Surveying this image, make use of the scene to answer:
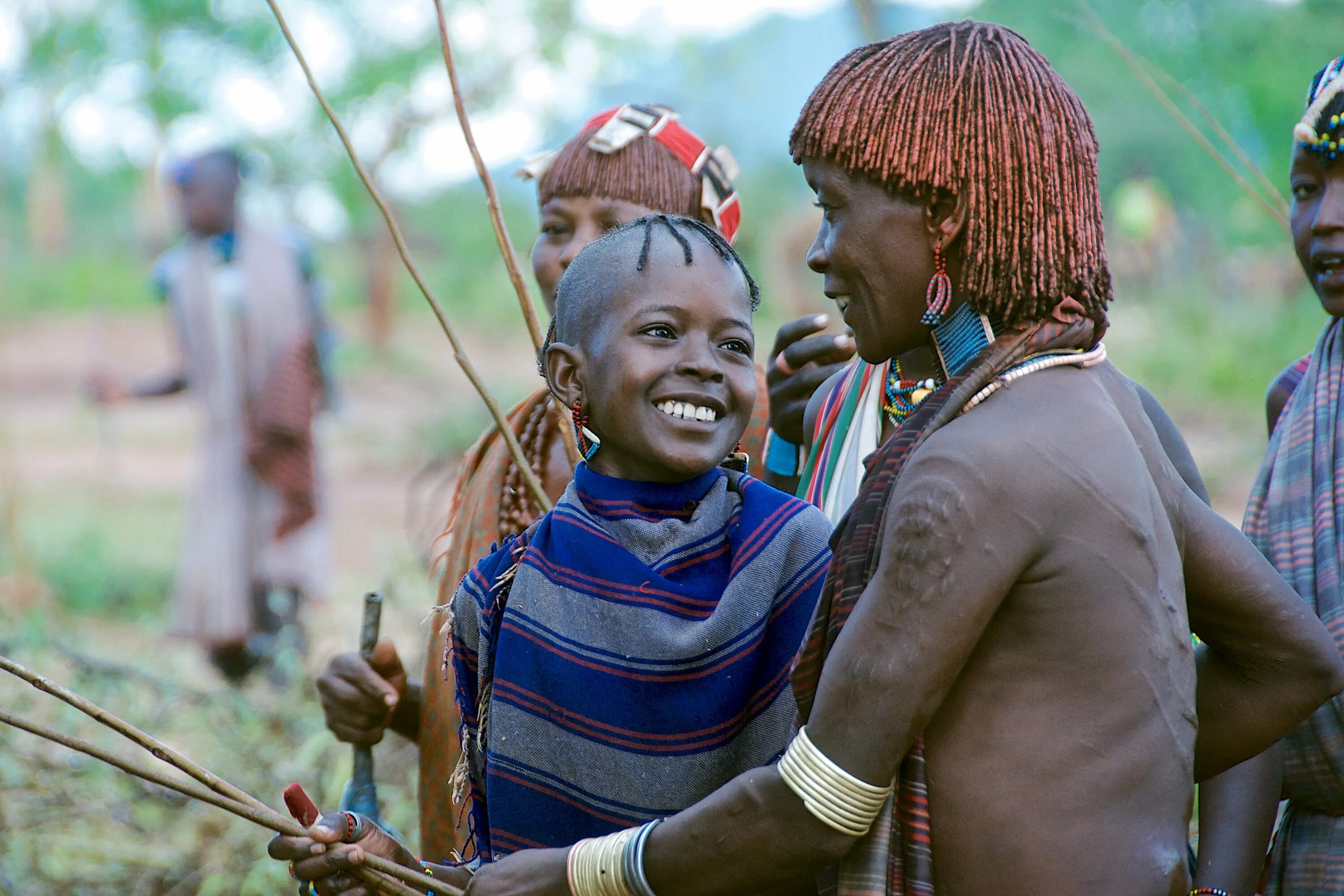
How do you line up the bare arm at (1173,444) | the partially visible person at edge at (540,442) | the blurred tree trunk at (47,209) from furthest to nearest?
the blurred tree trunk at (47,209) < the partially visible person at edge at (540,442) < the bare arm at (1173,444)

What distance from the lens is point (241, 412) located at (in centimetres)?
716

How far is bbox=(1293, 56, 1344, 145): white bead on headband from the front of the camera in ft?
7.32

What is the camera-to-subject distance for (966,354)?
164cm

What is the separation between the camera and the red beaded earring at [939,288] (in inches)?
63.6

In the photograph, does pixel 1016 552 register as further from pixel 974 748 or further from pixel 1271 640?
pixel 1271 640

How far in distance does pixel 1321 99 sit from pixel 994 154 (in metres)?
1.04


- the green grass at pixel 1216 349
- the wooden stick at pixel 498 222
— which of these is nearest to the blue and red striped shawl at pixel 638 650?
the wooden stick at pixel 498 222

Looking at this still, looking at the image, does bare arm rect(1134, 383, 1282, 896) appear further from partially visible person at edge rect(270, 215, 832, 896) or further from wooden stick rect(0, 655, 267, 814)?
wooden stick rect(0, 655, 267, 814)

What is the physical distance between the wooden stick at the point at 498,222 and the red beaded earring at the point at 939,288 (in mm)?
775

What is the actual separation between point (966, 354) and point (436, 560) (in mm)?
1519

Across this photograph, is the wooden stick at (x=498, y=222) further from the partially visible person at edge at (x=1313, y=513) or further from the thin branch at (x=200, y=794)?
the partially visible person at edge at (x=1313, y=513)

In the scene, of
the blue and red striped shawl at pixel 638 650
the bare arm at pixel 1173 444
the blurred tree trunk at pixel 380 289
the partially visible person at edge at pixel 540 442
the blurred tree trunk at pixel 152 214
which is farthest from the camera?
the blurred tree trunk at pixel 152 214

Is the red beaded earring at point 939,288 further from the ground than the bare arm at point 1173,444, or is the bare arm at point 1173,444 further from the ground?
the red beaded earring at point 939,288

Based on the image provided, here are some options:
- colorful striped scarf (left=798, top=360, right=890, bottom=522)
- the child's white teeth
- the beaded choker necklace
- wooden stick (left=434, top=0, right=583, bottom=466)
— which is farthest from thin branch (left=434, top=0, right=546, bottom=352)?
the beaded choker necklace
